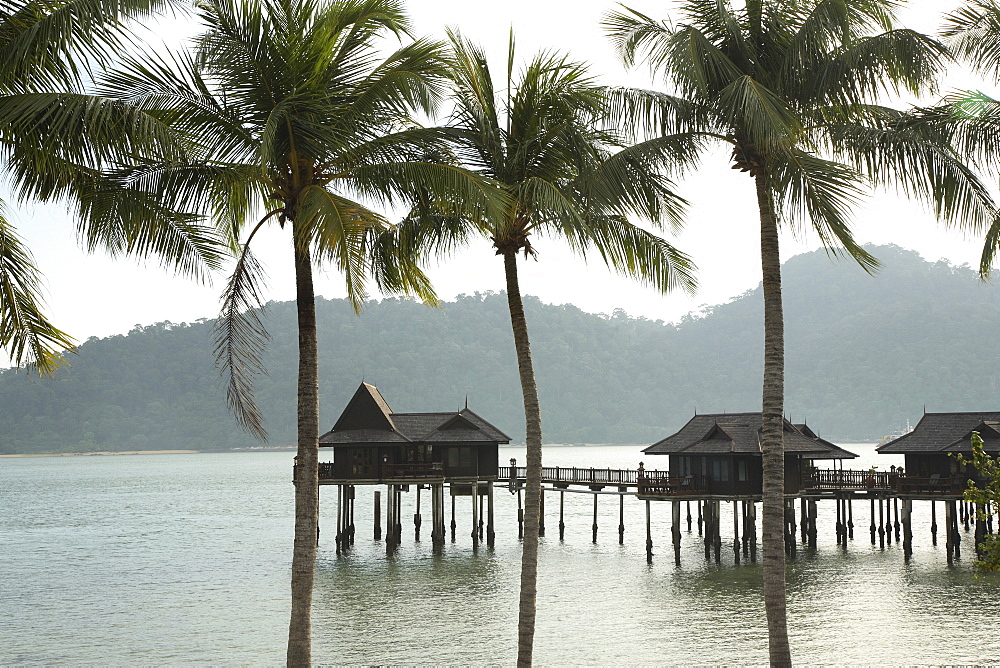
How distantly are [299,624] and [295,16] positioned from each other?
7998mm

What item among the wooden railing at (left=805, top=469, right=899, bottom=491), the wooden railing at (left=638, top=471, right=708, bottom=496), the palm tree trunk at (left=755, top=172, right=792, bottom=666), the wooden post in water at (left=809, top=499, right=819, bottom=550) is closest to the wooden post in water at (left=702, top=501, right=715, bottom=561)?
the wooden railing at (left=638, top=471, right=708, bottom=496)

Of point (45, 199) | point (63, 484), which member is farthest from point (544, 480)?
point (63, 484)

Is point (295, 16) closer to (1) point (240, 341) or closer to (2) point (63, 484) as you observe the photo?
(1) point (240, 341)

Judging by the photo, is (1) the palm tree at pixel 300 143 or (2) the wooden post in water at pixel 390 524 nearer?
(1) the palm tree at pixel 300 143

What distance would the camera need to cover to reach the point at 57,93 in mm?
9859

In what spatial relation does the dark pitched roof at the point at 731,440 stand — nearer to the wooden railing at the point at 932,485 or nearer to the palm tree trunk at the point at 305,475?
the wooden railing at the point at 932,485

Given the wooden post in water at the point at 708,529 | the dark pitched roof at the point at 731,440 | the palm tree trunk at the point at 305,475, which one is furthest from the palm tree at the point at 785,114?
the wooden post in water at the point at 708,529

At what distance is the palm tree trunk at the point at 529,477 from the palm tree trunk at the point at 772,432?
3.38 meters

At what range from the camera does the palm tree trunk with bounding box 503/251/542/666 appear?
15320mm

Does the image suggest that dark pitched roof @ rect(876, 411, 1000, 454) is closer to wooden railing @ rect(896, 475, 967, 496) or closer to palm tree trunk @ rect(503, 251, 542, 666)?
wooden railing @ rect(896, 475, 967, 496)

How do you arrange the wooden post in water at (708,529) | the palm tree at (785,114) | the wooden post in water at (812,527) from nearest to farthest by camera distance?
the palm tree at (785,114), the wooden post in water at (708,529), the wooden post in water at (812,527)

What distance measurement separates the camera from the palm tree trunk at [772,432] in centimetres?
1432

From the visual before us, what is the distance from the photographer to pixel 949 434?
4541 cm

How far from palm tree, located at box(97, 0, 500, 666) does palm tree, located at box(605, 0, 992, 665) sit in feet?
12.2
